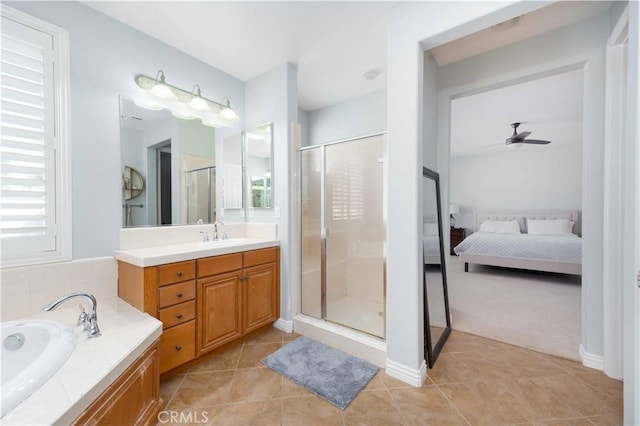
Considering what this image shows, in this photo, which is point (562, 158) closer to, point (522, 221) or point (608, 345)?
point (522, 221)

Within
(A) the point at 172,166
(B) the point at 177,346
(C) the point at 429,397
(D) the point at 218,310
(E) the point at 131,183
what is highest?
(A) the point at 172,166

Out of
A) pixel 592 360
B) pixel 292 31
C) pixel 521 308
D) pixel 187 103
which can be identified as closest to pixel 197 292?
pixel 187 103

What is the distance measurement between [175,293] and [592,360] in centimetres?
306

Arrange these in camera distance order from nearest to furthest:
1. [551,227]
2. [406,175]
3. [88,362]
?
[88,362] < [406,175] < [551,227]

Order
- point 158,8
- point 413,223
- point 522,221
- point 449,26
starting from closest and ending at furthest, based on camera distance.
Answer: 1. point 449,26
2. point 413,223
3. point 158,8
4. point 522,221

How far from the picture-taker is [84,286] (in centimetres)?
176

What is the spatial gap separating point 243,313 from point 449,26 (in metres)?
2.56

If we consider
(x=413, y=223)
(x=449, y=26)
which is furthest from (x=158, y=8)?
(x=413, y=223)

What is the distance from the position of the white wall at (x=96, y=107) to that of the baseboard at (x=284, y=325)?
1.55m

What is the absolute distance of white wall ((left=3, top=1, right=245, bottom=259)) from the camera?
173 centimetres

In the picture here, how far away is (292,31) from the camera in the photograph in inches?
80.7

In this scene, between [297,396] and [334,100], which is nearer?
[297,396]

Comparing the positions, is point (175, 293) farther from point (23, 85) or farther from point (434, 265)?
point (434, 265)

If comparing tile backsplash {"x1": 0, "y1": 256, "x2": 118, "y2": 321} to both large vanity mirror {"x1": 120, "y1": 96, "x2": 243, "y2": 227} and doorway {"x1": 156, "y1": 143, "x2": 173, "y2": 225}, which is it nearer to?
large vanity mirror {"x1": 120, "y1": 96, "x2": 243, "y2": 227}
